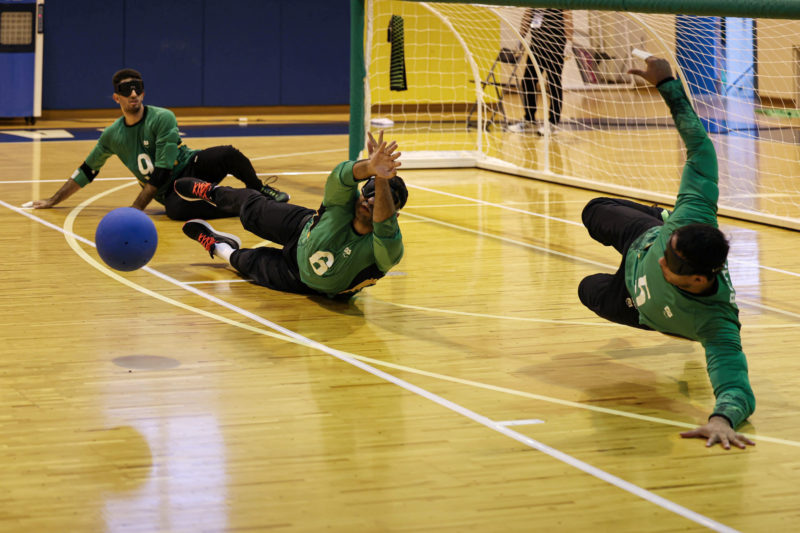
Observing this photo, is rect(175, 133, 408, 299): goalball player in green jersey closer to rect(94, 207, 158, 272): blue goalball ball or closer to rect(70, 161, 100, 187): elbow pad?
rect(94, 207, 158, 272): blue goalball ball

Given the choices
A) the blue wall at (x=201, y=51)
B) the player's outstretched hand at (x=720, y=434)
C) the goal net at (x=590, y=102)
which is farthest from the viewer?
the blue wall at (x=201, y=51)

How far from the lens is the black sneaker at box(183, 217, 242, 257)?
23.3 feet

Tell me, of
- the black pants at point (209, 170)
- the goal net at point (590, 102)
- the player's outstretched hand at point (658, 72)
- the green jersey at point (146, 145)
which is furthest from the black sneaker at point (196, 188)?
the player's outstretched hand at point (658, 72)

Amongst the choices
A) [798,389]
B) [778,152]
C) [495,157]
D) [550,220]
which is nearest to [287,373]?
[798,389]

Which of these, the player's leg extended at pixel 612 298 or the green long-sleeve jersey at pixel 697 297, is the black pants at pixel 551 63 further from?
the green long-sleeve jersey at pixel 697 297

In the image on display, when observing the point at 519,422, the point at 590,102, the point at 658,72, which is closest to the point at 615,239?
the point at 658,72

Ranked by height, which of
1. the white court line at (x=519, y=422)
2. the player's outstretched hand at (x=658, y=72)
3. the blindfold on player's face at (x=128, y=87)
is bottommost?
the white court line at (x=519, y=422)

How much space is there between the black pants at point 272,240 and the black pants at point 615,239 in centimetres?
178

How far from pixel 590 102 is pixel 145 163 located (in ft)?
42.7

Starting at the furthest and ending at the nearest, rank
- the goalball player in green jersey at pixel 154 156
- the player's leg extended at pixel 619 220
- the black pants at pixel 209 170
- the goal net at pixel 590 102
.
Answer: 1. the goal net at pixel 590 102
2. the black pants at pixel 209 170
3. the goalball player in green jersey at pixel 154 156
4. the player's leg extended at pixel 619 220

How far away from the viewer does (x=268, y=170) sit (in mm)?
12023

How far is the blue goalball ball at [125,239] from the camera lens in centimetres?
564

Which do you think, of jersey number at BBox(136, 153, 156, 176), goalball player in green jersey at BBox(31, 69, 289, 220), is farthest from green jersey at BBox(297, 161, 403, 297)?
jersey number at BBox(136, 153, 156, 176)

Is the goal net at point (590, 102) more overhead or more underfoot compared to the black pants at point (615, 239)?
more overhead
